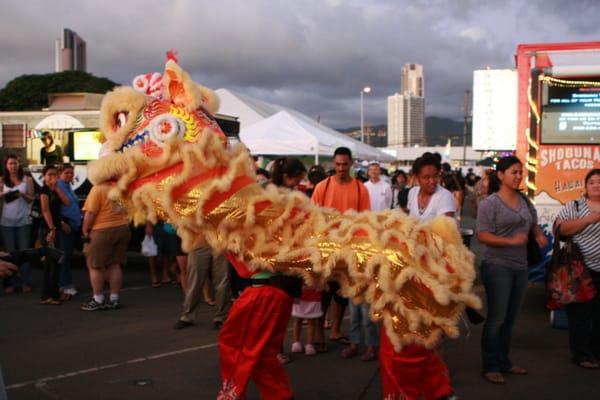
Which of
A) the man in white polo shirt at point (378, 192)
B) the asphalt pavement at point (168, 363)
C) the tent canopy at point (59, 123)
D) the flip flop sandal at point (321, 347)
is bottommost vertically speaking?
the asphalt pavement at point (168, 363)

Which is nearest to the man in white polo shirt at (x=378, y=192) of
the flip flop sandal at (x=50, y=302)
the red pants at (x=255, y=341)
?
the flip flop sandal at (x=50, y=302)

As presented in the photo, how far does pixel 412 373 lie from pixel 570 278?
8.98 feet

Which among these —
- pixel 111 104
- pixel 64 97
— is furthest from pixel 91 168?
pixel 64 97

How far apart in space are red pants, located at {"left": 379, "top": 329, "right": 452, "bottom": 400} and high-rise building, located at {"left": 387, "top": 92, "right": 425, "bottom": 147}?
17600 cm

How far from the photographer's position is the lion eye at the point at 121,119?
3.21 meters

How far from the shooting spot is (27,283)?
875cm

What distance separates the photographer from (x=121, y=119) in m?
3.22

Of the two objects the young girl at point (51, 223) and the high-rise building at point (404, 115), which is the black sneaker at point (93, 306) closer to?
the young girl at point (51, 223)

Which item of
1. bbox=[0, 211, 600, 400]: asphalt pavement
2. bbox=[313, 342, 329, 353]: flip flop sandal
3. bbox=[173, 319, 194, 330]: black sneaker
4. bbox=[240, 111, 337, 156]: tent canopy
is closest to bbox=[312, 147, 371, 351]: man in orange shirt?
bbox=[313, 342, 329, 353]: flip flop sandal

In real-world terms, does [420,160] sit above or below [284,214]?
above

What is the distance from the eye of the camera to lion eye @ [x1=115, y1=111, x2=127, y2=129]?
321cm

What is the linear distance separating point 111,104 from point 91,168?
14.3 inches

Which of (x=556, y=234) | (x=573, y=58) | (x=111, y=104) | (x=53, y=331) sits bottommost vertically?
(x=53, y=331)

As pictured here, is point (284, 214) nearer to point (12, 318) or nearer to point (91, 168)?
point (91, 168)
